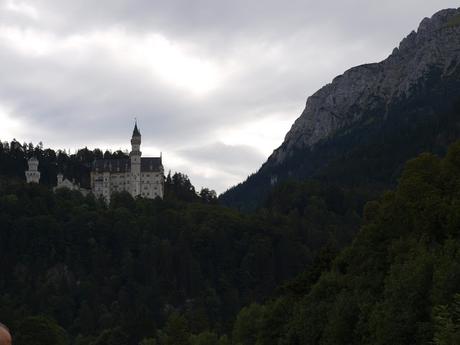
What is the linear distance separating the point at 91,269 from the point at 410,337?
479 ft

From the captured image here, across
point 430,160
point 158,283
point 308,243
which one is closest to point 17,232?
point 158,283

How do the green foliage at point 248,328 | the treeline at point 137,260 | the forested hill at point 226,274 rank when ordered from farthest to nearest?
1. the treeline at point 137,260
2. the green foliage at point 248,328
3. the forested hill at point 226,274

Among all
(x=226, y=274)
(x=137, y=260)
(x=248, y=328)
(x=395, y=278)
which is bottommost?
(x=248, y=328)

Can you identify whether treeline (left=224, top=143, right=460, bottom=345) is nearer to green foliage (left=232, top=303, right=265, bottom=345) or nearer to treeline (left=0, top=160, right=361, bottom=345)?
green foliage (left=232, top=303, right=265, bottom=345)

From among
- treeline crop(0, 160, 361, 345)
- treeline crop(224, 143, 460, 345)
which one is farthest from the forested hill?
treeline crop(0, 160, 361, 345)

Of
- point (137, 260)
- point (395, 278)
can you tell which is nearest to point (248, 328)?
point (395, 278)

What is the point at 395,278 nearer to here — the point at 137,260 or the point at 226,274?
the point at 226,274

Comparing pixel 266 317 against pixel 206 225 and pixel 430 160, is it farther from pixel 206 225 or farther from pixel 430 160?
pixel 206 225

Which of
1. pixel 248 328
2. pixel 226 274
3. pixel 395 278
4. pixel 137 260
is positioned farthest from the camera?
pixel 137 260

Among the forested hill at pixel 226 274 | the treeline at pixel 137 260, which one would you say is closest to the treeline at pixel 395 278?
the forested hill at pixel 226 274

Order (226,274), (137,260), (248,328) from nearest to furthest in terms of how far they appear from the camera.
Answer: (248,328)
(226,274)
(137,260)

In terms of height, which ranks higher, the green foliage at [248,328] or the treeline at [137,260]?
the treeline at [137,260]

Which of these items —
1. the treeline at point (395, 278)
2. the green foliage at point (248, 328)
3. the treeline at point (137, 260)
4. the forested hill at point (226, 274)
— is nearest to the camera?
the treeline at point (395, 278)

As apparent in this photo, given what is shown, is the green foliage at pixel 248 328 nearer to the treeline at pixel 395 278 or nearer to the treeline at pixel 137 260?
the treeline at pixel 395 278
